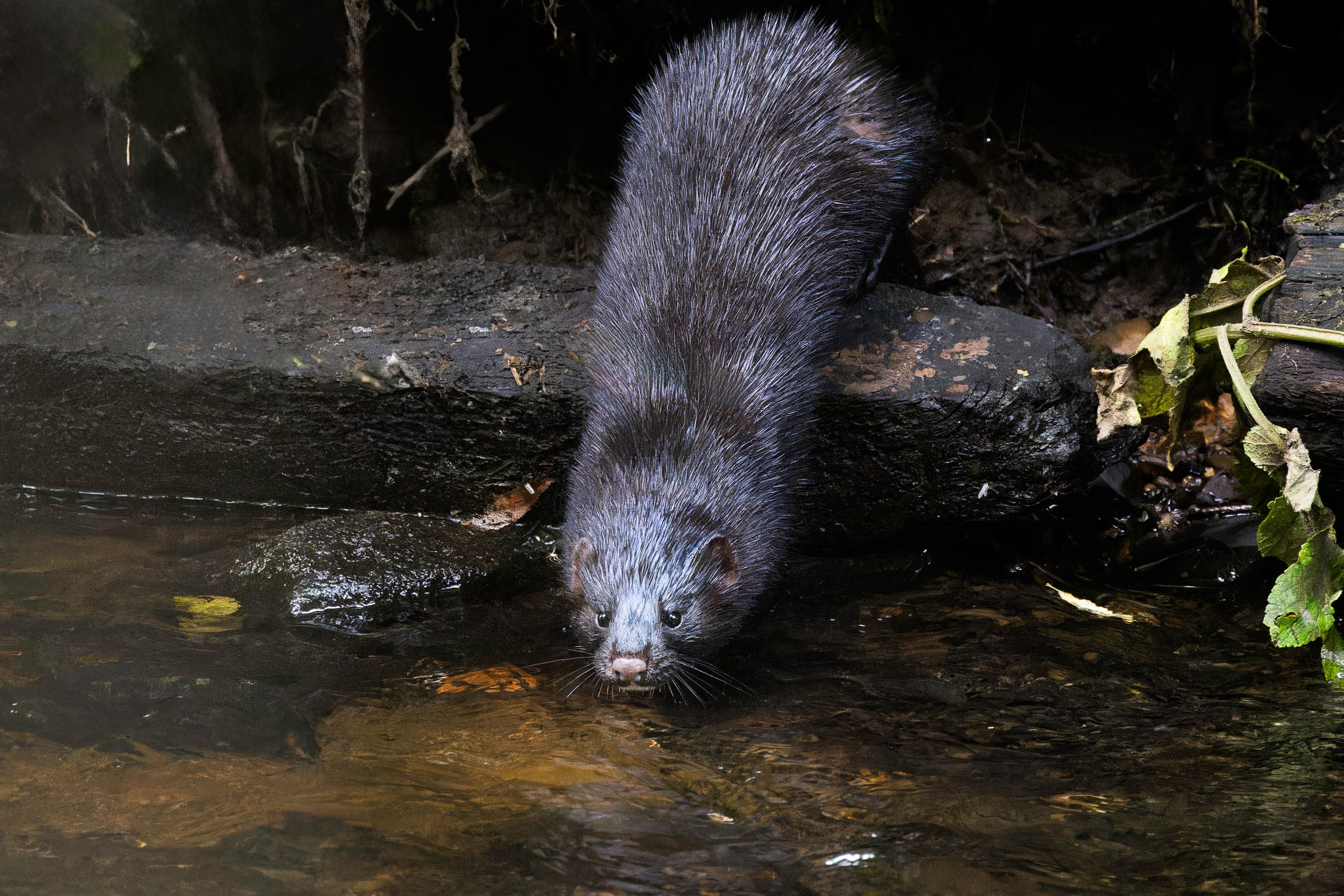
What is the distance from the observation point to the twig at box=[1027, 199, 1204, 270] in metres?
6.02

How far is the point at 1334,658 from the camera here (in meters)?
3.31

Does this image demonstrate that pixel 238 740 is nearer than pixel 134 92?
Yes

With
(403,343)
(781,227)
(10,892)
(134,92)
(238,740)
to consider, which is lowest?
(238,740)

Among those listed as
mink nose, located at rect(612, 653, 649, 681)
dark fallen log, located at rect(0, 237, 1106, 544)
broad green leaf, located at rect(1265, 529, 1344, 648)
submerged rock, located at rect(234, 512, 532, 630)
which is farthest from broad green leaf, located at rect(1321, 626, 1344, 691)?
submerged rock, located at rect(234, 512, 532, 630)

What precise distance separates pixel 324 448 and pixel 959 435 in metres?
2.89

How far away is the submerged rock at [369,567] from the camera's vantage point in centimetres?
415

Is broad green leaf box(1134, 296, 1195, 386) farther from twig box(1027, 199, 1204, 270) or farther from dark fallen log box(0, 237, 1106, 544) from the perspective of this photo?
twig box(1027, 199, 1204, 270)

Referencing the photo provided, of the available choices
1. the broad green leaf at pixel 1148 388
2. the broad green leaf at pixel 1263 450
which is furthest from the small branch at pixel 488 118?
the broad green leaf at pixel 1263 450

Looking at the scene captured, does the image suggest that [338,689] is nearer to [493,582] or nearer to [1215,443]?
[493,582]

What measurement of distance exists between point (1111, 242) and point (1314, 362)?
9.08 ft

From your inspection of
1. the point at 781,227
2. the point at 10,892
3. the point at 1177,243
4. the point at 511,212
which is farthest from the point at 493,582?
the point at 1177,243

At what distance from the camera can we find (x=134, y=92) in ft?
18.5

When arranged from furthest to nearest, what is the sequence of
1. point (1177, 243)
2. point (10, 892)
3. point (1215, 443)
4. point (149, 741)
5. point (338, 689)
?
point (1177, 243) → point (1215, 443) → point (338, 689) → point (149, 741) → point (10, 892)

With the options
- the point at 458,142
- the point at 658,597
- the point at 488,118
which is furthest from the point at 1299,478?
the point at 488,118
